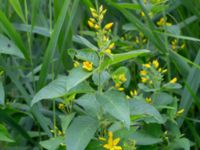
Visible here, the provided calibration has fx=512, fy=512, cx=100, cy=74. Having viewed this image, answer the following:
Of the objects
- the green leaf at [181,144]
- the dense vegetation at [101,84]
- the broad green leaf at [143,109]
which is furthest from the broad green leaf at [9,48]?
the green leaf at [181,144]

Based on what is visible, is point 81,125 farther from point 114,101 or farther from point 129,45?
point 129,45

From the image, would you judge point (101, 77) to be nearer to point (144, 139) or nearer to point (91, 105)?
point (91, 105)

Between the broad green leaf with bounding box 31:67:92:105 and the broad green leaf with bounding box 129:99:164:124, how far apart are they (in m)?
0.15

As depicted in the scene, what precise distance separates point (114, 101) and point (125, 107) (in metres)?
0.04

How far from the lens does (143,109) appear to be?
50.5 inches

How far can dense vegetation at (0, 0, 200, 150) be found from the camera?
4.04 feet

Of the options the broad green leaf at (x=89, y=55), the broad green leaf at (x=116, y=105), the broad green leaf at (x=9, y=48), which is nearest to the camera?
the broad green leaf at (x=116, y=105)

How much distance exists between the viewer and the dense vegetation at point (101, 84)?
4.04 feet

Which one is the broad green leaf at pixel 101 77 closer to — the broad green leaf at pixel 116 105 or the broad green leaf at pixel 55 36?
the broad green leaf at pixel 116 105

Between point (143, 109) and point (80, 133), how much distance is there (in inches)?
6.9

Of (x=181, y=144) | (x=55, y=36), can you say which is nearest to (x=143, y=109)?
(x=181, y=144)

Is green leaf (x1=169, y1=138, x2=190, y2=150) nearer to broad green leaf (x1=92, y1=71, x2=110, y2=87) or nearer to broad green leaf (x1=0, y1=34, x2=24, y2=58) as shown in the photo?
broad green leaf (x1=92, y1=71, x2=110, y2=87)

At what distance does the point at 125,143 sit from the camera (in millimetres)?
1295

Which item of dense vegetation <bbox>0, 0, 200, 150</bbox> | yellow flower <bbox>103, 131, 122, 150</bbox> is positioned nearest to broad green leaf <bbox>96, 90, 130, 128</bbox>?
dense vegetation <bbox>0, 0, 200, 150</bbox>
